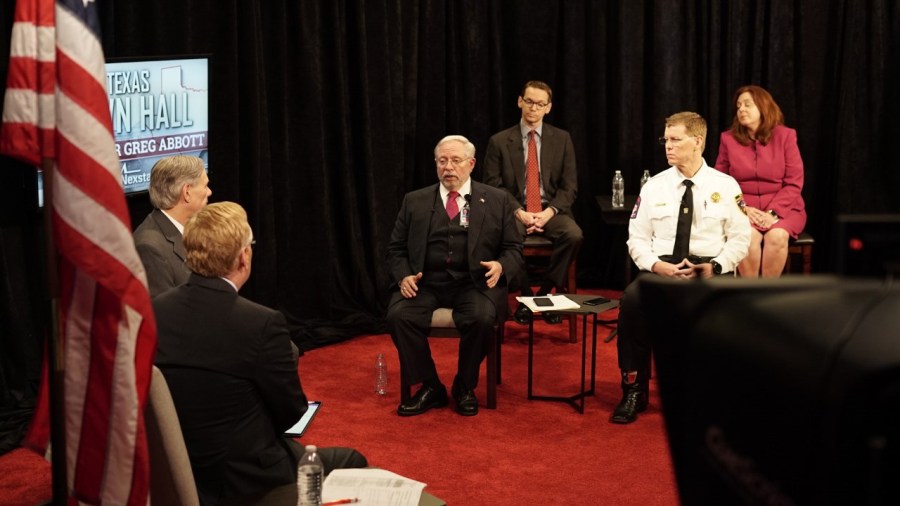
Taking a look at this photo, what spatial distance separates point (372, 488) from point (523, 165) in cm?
458

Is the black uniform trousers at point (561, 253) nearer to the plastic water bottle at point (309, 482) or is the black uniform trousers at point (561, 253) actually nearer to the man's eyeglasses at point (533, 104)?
the man's eyeglasses at point (533, 104)

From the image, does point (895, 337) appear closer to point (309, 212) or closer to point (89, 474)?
point (89, 474)

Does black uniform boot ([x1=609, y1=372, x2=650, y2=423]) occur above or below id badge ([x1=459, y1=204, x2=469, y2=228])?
below

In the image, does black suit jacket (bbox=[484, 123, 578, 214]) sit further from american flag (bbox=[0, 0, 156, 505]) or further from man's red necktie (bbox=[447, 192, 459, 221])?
american flag (bbox=[0, 0, 156, 505])

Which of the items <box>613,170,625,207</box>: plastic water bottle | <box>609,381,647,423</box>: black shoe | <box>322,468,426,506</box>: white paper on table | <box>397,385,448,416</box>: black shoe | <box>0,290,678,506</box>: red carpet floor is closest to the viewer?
<box>322,468,426,506</box>: white paper on table

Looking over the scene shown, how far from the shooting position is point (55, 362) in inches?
89.0

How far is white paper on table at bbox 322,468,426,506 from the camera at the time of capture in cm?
261

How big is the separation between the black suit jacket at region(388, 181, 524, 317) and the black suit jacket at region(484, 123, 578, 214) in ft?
4.53

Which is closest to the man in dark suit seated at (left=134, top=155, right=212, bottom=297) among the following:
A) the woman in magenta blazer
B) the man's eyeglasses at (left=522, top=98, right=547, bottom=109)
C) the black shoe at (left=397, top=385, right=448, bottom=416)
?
the black shoe at (left=397, top=385, right=448, bottom=416)

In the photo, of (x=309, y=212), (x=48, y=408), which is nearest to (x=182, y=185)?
(x=48, y=408)

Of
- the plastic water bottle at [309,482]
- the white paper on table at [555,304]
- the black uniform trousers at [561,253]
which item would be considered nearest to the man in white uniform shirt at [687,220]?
the white paper on table at [555,304]

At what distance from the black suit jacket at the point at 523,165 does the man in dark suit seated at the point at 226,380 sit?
413 centimetres

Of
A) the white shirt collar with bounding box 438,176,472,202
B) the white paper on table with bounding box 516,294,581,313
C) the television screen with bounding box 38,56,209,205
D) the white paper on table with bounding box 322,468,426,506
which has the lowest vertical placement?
the white paper on table with bounding box 516,294,581,313

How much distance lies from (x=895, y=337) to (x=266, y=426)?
7.97 feet
